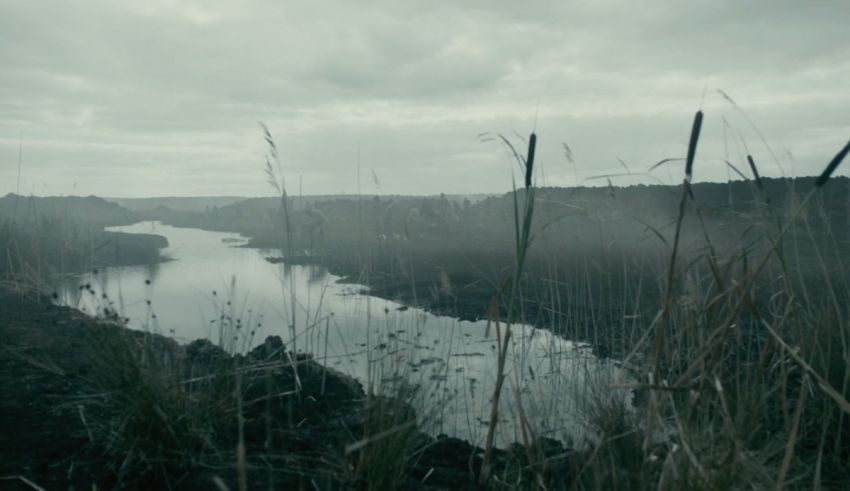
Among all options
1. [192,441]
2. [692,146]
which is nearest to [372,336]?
[192,441]

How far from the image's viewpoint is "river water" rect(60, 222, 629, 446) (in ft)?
11.7

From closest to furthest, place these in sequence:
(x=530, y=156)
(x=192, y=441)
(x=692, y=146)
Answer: (x=692, y=146) < (x=530, y=156) < (x=192, y=441)

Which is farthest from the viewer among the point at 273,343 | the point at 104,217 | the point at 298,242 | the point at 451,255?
the point at 104,217

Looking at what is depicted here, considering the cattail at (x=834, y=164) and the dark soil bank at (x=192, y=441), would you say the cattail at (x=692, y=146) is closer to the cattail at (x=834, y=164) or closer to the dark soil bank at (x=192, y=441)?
the cattail at (x=834, y=164)

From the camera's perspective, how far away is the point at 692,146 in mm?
1909

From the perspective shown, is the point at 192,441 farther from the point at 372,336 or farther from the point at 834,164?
the point at 372,336

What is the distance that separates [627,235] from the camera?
53.7 ft

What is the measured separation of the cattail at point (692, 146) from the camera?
189 centimetres

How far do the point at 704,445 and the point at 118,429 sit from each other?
217cm

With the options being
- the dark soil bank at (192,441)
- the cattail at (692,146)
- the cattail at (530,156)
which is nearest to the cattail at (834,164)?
the cattail at (692,146)

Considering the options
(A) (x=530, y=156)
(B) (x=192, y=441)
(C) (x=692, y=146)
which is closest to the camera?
(C) (x=692, y=146)

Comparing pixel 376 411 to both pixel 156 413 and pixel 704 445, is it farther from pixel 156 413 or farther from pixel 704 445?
pixel 704 445

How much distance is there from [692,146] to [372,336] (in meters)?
5.09

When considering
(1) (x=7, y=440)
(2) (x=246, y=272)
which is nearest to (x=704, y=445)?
(1) (x=7, y=440)
